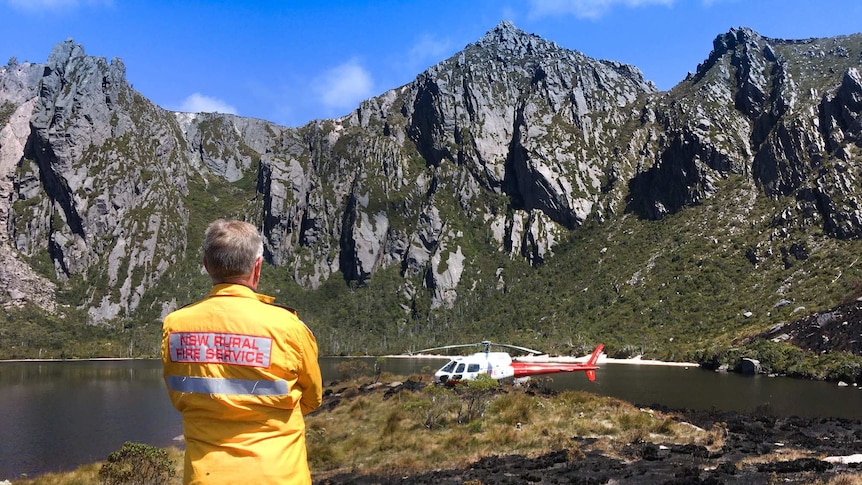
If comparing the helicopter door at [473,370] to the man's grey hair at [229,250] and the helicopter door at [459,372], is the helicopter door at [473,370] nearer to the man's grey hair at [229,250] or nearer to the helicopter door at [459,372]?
the helicopter door at [459,372]

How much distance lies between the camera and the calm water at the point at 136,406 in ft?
125

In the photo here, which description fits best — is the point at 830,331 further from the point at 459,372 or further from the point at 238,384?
the point at 238,384

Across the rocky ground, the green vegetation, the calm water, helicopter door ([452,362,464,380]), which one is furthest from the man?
the calm water

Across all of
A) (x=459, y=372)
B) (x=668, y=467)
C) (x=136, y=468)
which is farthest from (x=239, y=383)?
(x=459, y=372)

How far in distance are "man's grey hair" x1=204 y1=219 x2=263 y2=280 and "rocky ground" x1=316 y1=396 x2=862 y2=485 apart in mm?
14839

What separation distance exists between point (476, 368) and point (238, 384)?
114 feet

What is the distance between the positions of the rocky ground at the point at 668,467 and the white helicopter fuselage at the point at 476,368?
44.1ft

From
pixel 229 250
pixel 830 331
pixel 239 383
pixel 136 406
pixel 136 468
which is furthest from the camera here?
pixel 830 331

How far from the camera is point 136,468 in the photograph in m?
21.1

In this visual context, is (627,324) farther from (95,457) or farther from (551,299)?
(95,457)

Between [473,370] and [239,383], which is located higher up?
[239,383]

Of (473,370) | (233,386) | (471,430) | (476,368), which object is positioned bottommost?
(471,430)

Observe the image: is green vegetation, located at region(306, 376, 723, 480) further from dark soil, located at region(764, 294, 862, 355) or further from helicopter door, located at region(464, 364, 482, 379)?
dark soil, located at region(764, 294, 862, 355)

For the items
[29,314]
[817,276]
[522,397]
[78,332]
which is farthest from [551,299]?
[29,314]
